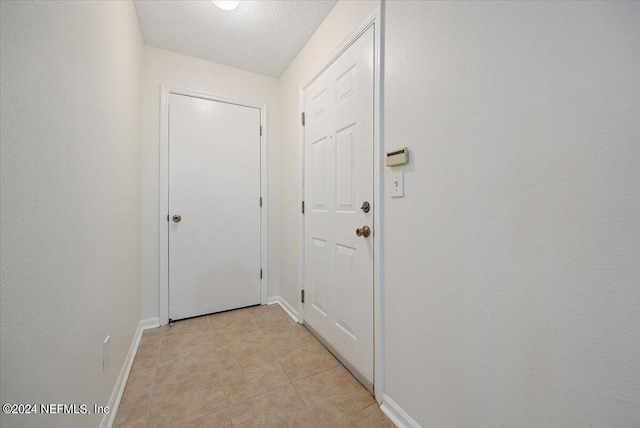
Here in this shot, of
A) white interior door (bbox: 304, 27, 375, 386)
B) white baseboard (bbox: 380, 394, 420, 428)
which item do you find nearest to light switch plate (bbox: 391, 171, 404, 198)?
white interior door (bbox: 304, 27, 375, 386)

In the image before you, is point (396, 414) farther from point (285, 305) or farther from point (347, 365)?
point (285, 305)

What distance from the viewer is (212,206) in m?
2.39

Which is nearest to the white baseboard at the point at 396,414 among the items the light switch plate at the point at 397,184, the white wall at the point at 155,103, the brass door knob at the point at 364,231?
the brass door knob at the point at 364,231

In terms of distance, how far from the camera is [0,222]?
1.80 ft

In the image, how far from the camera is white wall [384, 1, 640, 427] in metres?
0.60

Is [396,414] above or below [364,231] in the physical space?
below

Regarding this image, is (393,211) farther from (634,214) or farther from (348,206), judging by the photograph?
(634,214)

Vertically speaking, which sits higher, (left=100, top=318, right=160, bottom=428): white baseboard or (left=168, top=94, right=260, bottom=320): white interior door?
(left=168, top=94, right=260, bottom=320): white interior door

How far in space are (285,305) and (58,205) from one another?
2084 millimetres

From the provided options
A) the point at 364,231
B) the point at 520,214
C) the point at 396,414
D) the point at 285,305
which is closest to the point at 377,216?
the point at 364,231

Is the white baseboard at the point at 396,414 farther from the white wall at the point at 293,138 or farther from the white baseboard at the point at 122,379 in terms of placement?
the white baseboard at the point at 122,379

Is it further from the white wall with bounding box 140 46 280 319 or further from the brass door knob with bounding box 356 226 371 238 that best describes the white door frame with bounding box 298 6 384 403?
the white wall with bounding box 140 46 280 319

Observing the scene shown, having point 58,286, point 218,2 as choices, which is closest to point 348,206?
point 58,286

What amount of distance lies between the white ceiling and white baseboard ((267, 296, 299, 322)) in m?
2.44
